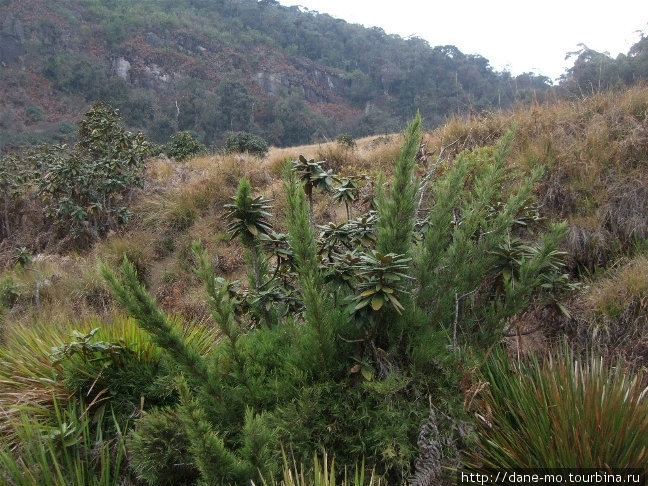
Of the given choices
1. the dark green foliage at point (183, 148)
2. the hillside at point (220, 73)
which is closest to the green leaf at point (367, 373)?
the dark green foliage at point (183, 148)

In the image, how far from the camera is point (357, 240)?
9.62 ft

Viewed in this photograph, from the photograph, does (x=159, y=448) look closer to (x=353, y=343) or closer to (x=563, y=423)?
(x=353, y=343)

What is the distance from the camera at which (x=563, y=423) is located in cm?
197

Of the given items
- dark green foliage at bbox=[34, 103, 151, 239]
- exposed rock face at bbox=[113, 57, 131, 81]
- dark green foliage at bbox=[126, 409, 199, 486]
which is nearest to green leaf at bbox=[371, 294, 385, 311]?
dark green foliage at bbox=[126, 409, 199, 486]

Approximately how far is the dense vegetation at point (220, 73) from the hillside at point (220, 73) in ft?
0.48

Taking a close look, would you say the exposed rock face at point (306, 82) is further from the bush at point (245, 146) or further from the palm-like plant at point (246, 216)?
the palm-like plant at point (246, 216)

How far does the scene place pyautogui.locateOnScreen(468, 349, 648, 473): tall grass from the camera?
188 cm

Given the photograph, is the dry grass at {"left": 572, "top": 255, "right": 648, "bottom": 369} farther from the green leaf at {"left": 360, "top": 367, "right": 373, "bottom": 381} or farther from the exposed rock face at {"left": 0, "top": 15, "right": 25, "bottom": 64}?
the exposed rock face at {"left": 0, "top": 15, "right": 25, "bottom": 64}

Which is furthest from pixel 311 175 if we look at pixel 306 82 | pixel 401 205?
pixel 306 82

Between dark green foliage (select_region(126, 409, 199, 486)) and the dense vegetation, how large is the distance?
2778cm

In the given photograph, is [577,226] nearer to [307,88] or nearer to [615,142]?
[615,142]

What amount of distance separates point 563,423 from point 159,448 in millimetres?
1808

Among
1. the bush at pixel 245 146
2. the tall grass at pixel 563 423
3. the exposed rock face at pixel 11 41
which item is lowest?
the tall grass at pixel 563 423

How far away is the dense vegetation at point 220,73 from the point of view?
37.3 meters
